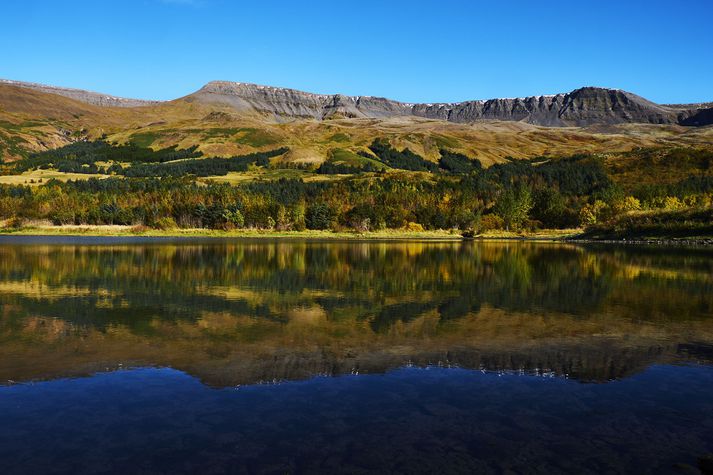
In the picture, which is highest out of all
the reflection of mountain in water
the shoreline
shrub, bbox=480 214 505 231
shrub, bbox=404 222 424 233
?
the reflection of mountain in water

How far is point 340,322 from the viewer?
26.4 meters

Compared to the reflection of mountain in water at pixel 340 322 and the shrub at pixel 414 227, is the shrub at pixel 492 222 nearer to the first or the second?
the shrub at pixel 414 227

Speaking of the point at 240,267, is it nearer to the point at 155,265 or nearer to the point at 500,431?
the point at 155,265

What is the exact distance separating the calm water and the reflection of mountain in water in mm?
147

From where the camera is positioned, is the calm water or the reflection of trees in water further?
the reflection of trees in water

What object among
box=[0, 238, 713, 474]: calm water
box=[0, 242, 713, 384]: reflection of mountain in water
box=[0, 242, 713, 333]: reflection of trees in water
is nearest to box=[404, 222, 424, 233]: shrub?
box=[0, 242, 713, 333]: reflection of trees in water

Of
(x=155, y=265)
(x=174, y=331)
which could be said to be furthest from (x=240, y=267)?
(x=174, y=331)

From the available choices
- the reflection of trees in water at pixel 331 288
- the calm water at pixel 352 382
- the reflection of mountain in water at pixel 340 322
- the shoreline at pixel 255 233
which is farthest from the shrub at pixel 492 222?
the calm water at pixel 352 382

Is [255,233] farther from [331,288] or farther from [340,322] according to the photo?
[340,322]

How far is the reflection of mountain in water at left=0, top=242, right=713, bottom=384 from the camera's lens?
63.9 feet

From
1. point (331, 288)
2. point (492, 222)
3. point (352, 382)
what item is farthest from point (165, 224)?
point (352, 382)

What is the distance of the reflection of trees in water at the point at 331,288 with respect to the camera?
29484 mm

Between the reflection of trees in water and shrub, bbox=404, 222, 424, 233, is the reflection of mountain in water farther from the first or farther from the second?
shrub, bbox=404, 222, 424, 233

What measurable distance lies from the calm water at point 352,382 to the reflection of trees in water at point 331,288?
1.11 feet
